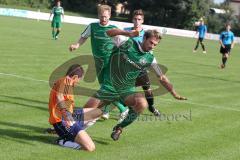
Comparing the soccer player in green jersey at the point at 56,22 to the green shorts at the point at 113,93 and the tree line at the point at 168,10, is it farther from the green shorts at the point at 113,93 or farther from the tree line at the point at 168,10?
the tree line at the point at 168,10

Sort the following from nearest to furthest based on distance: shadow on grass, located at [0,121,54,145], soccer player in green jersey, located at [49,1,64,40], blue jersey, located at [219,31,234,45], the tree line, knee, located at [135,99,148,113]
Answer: shadow on grass, located at [0,121,54,145] → knee, located at [135,99,148,113] → blue jersey, located at [219,31,234,45] → soccer player in green jersey, located at [49,1,64,40] → the tree line

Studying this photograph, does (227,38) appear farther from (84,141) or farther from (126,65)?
(84,141)

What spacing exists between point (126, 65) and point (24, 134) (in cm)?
197

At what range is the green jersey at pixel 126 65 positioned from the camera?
839 centimetres

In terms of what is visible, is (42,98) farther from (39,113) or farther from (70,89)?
(70,89)

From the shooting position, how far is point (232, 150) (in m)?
8.97

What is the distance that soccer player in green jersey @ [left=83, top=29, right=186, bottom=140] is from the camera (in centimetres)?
841

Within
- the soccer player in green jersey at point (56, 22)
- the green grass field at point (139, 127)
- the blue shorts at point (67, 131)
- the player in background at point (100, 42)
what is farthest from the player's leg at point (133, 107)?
the soccer player in green jersey at point (56, 22)

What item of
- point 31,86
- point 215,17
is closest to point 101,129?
point 31,86

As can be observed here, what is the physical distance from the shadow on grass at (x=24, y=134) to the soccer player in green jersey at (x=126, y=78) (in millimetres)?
917

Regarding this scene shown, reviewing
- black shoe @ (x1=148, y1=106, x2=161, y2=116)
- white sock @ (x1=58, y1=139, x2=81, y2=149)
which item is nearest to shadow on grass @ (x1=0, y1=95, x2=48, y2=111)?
black shoe @ (x1=148, y1=106, x2=161, y2=116)

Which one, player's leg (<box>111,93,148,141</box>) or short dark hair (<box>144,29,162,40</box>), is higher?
short dark hair (<box>144,29,162,40</box>)

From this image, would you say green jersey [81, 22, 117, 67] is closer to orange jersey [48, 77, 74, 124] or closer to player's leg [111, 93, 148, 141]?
player's leg [111, 93, 148, 141]

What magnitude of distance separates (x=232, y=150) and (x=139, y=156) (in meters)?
1.87
